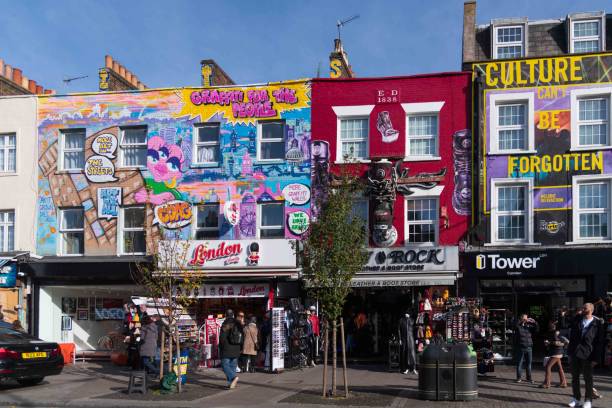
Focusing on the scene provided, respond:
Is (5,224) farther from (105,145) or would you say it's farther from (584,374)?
(584,374)

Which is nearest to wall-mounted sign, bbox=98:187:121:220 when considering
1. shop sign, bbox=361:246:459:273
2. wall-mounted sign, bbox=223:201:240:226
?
wall-mounted sign, bbox=223:201:240:226

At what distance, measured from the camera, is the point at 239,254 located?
23.4m

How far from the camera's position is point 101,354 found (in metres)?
25.6

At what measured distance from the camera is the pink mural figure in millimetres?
25234

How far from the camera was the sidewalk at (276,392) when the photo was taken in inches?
589

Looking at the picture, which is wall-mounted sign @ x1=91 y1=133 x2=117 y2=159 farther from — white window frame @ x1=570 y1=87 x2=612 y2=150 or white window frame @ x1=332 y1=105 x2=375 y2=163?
white window frame @ x1=570 y1=87 x2=612 y2=150

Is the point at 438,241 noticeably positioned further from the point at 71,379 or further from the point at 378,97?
the point at 71,379

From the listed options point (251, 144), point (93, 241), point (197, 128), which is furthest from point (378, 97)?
point (93, 241)

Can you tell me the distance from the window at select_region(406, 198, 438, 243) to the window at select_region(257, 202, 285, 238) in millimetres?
4108

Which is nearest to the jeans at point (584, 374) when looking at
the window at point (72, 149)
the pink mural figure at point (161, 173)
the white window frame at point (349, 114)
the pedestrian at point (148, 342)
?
the pedestrian at point (148, 342)

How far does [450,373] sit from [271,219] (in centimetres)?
1125

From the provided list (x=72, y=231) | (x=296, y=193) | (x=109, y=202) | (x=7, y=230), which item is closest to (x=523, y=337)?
(x=296, y=193)

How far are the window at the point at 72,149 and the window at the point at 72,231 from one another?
1.58 m

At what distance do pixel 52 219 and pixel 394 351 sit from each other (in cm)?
1280
